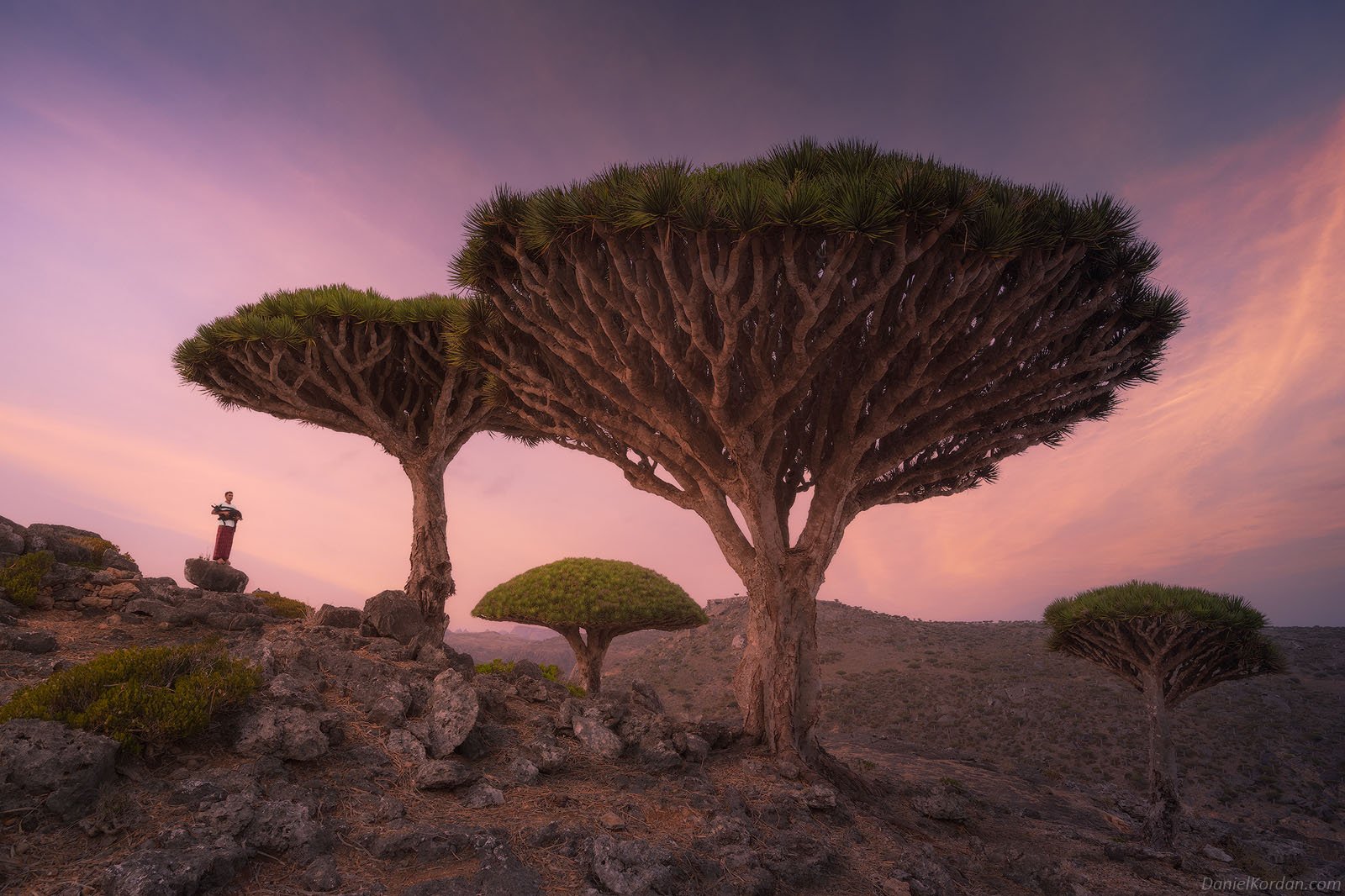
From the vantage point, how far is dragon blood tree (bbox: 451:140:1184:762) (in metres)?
8.30

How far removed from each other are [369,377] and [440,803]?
1001cm

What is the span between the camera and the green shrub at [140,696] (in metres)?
5.59

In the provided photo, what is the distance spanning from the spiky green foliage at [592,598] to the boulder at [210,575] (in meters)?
6.06

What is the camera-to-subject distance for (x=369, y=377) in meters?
13.8

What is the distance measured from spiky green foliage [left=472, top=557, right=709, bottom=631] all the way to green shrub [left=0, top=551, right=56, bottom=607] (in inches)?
367

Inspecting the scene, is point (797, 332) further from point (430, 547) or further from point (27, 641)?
point (27, 641)

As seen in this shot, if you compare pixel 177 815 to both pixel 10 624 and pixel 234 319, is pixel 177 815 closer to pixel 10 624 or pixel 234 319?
pixel 10 624

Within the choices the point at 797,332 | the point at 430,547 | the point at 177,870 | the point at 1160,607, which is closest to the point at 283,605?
the point at 430,547

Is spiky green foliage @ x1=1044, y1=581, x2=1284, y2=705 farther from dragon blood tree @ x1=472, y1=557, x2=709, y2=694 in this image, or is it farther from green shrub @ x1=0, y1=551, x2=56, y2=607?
green shrub @ x1=0, y1=551, x2=56, y2=607

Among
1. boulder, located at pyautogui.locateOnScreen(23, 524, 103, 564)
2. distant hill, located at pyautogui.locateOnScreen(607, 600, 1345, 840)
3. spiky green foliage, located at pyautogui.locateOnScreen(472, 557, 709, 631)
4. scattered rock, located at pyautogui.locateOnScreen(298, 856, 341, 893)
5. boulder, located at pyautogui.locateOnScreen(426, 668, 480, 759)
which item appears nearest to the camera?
scattered rock, located at pyautogui.locateOnScreen(298, 856, 341, 893)

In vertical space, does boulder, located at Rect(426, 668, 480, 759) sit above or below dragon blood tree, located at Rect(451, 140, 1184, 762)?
below

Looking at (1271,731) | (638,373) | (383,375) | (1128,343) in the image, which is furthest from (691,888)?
(1271,731)

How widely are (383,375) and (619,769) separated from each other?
10.0 metres

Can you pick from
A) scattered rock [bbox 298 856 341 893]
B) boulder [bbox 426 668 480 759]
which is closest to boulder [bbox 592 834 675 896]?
scattered rock [bbox 298 856 341 893]
